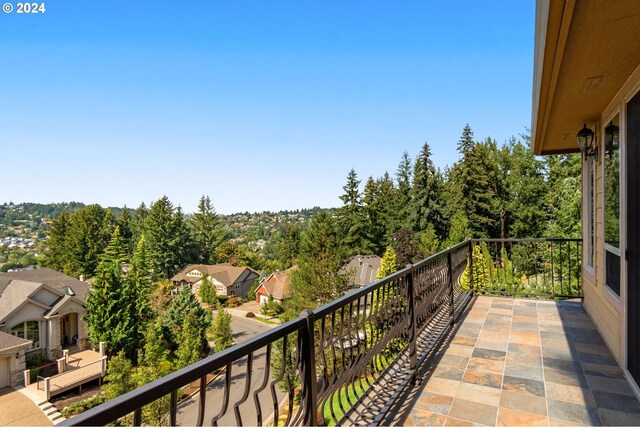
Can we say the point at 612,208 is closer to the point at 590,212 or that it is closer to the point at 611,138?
the point at 611,138

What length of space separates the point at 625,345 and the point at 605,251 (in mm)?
1163

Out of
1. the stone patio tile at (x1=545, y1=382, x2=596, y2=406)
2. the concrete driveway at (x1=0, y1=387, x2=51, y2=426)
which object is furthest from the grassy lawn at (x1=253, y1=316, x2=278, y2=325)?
the stone patio tile at (x1=545, y1=382, x2=596, y2=406)

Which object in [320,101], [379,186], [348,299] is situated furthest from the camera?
[379,186]

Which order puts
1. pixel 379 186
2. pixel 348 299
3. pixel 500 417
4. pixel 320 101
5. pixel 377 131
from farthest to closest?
pixel 379 186 → pixel 377 131 → pixel 320 101 → pixel 500 417 → pixel 348 299

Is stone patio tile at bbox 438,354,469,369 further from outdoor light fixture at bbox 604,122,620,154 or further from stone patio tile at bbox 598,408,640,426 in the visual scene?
outdoor light fixture at bbox 604,122,620,154

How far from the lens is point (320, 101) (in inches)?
526

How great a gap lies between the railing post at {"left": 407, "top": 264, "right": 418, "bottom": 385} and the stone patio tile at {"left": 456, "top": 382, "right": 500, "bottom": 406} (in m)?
0.37

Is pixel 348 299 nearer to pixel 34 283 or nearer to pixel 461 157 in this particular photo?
pixel 34 283

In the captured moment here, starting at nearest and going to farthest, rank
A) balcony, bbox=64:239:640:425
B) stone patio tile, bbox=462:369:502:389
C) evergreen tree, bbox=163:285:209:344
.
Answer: balcony, bbox=64:239:640:425
stone patio tile, bbox=462:369:502:389
evergreen tree, bbox=163:285:209:344

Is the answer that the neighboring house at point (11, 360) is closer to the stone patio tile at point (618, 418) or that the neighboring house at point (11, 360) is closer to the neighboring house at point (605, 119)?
the stone patio tile at point (618, 418)

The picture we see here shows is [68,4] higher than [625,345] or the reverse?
higher

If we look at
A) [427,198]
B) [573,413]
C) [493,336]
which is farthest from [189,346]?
[427,198]

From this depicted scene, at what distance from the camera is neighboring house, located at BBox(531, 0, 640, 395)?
1941 millimetres

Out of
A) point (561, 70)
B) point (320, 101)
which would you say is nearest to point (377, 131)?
point (320, 101)
